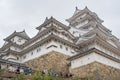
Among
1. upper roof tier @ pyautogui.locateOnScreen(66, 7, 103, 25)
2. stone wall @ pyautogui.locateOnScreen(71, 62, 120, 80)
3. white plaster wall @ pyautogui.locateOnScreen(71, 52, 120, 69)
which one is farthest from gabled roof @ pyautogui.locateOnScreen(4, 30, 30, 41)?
stone wall @ pyautogui.locateOnScreen(71, 62, 120, 80)

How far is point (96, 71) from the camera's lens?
79.5ft

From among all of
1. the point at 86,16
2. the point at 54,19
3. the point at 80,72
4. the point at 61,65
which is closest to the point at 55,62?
the point at 61,65

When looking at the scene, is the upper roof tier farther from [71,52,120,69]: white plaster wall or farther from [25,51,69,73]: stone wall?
[71,52,120,69]: white plaster wall

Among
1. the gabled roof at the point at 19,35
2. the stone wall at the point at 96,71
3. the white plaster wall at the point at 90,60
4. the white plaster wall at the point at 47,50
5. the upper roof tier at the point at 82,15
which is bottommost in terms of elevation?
the stone wall at the point at 96,71

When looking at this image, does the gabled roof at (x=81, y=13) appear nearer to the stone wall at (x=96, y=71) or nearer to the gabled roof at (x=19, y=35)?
the gabled roof at (x=19, y=35)

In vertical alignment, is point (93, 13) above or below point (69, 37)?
above

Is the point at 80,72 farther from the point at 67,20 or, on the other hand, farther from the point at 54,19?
the point at 67,20

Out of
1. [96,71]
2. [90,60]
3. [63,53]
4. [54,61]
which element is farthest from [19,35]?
[96,71]

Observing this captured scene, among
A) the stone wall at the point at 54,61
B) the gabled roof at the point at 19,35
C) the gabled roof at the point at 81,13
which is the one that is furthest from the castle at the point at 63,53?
the gabled roof at the point at 81,13

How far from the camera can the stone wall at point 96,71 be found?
2411 cm

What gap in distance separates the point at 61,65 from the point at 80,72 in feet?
11.5

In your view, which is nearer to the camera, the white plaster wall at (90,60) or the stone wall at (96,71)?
the stone wall at (96,71)

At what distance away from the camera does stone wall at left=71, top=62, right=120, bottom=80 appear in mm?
24109

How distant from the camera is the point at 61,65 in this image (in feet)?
91.9
